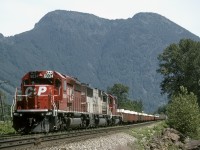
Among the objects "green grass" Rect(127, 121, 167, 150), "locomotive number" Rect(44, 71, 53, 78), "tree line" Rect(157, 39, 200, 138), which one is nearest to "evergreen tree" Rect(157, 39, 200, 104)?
"tree line" Rect(157, 39, 200, 138)

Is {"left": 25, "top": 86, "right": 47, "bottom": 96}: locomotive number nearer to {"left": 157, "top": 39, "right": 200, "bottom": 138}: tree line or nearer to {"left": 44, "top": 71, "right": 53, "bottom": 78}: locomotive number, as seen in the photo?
{"left": 44, "top": 71, "right": 53, "bottom": 78}: locomotive number

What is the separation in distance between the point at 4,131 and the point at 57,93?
836 centimetres

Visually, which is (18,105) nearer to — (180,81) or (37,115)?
(37,115)

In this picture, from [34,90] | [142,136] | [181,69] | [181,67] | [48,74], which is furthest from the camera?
[181,69]

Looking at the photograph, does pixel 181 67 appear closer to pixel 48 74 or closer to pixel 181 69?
pixel 181 69

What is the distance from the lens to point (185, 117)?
156 ft

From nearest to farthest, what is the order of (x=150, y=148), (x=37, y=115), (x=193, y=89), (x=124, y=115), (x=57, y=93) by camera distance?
1. (x=150, y=148)
2. (x=37, y=115)
3. (x=57, y=93)
4. (x=124, y=115)
5. (x=193, y=89)

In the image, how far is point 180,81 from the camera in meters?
89.1

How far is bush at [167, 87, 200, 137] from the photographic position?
152ft

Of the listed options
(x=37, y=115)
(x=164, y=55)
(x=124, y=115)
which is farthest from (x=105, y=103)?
(x=164, y=55)

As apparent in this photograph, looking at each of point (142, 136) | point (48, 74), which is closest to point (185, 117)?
point (142, 136)

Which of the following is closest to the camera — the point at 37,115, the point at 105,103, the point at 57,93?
the point at 37,115

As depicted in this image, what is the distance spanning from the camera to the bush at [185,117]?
46.3 meters

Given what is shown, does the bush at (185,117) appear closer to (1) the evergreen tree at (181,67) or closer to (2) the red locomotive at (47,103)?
(2) the red locomotive at (47,103)
